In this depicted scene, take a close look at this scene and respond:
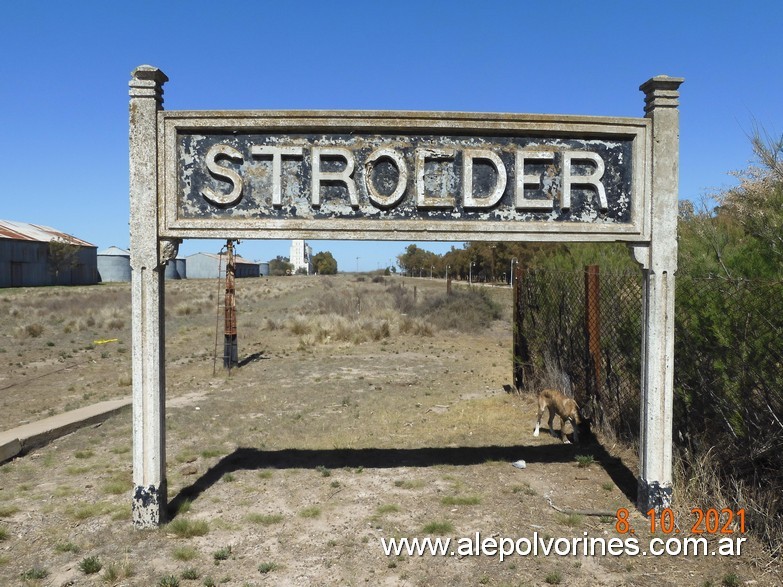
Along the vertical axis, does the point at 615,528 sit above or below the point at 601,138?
below

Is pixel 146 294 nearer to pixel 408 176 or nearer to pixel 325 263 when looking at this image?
pixel 408 176

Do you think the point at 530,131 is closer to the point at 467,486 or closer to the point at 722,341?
the point at 722,341

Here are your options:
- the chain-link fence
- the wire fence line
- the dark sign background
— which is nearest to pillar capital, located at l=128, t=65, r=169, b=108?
the dark sign background

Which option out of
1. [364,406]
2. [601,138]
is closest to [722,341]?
[601,138]

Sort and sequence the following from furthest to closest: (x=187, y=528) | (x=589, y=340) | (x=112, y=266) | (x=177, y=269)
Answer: (x=177, y=269) < (x=112, y=266) < (x=589, y=340) < (x=187, y=528)

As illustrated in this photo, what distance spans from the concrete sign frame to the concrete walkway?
10.8 ft

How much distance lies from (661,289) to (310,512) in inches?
151

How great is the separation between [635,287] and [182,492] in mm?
5741

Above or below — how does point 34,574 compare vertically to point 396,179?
below

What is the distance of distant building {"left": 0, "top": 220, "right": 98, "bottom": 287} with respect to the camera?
146 feet

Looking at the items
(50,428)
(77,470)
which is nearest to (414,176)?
(77,470)

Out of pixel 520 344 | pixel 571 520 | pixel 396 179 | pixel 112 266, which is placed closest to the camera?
pixel 571 520

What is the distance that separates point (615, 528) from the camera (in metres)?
4.82

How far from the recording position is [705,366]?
518 centimetres
